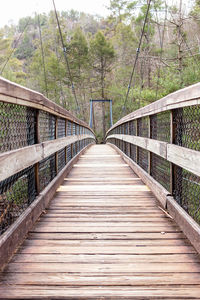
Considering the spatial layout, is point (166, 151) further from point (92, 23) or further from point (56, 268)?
point (92, 23)

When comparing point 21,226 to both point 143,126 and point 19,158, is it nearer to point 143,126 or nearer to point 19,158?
point 19,158

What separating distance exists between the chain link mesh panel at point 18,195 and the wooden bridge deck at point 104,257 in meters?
0.18

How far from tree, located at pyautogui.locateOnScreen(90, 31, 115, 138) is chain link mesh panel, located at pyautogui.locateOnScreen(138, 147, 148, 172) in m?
22.1

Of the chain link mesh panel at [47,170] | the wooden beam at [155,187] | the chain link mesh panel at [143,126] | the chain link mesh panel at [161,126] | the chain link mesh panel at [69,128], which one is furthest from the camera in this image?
the chain link mesh panel at [69,128]

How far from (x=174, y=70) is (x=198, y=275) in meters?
8.24

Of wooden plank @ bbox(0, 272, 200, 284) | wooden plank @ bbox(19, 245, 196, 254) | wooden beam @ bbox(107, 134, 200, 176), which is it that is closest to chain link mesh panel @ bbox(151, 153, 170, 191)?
wooden beam @ bbox(107, 134, 200, 176)

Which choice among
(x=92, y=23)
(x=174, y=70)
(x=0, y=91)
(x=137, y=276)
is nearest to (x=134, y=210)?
(x=137, y=276)

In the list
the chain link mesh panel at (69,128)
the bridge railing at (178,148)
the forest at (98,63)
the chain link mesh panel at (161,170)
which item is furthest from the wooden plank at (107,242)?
the forest at (98,63)

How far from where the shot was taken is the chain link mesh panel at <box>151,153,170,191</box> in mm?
2541

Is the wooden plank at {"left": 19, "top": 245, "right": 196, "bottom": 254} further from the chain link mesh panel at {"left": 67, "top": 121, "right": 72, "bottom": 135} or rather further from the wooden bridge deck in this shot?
the chain link mesh panel at {"left": 67, "top": 121, "right": 72, "bottom": 135}

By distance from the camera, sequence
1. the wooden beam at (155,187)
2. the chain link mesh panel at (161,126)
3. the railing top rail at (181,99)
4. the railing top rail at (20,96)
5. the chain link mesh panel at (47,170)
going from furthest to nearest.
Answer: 1. the chain link mesh panel at (47,170)
2. the chain link mesh panel at (161,126)
3. the wooden beam at (155,187)
4. the railing top rail at (181,99)
5. the railing top rail at (20,96)

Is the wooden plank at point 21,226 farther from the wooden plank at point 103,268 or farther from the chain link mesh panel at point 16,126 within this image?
the chain link mesh panel at point 16,126

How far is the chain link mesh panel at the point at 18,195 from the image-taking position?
5.99 feet

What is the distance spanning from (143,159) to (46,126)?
55.7 inches
